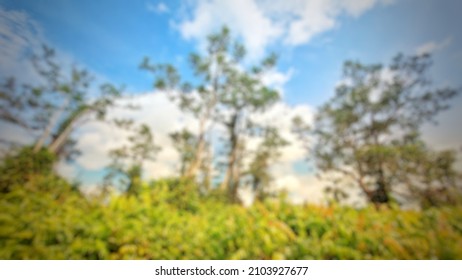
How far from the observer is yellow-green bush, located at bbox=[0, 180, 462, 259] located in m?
1.36

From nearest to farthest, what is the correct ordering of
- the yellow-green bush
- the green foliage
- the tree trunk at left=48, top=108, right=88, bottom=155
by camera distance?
the yellow-green bush
the green foliage
the tree trunk at left=48, top=108, right=88, bottom=155

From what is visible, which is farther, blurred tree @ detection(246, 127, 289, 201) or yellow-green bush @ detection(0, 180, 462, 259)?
blurred tree @ detection(246, 127, 289, 201)

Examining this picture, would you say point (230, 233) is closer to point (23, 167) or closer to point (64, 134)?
point (23, 167)

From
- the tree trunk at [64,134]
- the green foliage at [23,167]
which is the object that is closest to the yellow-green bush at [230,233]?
the green foliage at [23,167]

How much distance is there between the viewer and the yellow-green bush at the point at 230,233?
4.47 feet

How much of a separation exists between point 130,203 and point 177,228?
73cm

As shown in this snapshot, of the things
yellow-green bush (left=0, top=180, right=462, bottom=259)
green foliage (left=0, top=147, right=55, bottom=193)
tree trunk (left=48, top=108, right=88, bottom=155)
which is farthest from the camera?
tree trunk (left=48, top=108, right=88, bottom=155)

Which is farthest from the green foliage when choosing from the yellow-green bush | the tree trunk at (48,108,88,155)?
the tree trunk at (48,108,88,155)

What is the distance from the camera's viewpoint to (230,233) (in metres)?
2.17

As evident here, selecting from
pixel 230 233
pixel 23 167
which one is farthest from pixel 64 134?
pixel 230 233

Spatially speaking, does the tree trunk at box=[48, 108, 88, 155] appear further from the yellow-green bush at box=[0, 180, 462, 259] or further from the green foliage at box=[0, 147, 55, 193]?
the yellow-green bush at box=[0, 180, 462, 259]

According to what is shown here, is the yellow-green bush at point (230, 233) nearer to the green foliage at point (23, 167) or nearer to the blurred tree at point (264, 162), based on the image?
the green foliage at point (23, 167)
